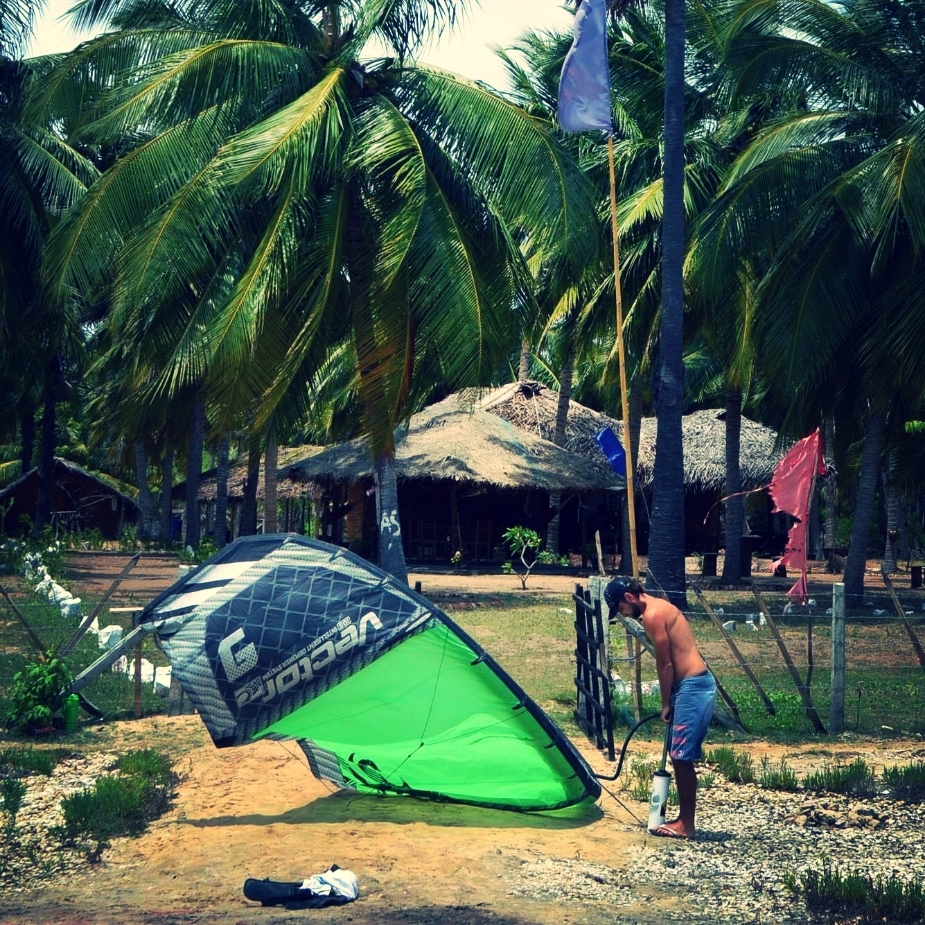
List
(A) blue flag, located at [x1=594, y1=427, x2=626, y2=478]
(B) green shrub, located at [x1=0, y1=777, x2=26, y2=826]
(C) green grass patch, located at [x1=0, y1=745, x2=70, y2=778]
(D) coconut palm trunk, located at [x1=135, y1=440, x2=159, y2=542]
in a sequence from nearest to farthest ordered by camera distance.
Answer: (B) green shrub, located at [x1=0, y1=777, x2=26, y2=826] < (C) green grass patch, located at [x1=0, y1=745, x2=70, y2=778] < (A) blue flag, located at [x1=594, y1=427, x2=626, y2=478] < (D) coconut palm trunk, located at [x1=135, y1=440, x2=159, y2=542]

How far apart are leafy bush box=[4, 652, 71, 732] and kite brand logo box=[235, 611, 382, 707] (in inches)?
108

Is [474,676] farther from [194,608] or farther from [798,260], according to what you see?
[798,260]

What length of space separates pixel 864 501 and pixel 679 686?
12514 millimetres

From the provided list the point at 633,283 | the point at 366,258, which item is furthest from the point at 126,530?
the point at 366,258

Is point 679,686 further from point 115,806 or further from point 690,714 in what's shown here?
point 115,806

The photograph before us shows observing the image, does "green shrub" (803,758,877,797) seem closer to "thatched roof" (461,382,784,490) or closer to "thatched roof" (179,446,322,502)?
"thatched roof" (179,446,322,502)

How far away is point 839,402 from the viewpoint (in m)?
19.3

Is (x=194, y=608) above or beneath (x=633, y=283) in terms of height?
beneath

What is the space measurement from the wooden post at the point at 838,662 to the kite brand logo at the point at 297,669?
4.04 meters

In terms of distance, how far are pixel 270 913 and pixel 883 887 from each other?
2811 millimetres

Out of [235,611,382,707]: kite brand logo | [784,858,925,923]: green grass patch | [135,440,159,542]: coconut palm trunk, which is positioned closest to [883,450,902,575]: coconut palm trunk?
[135,440,159,542]: coconut palm trunk

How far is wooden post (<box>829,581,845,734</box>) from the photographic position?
9141mm

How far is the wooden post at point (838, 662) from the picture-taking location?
9.14 m

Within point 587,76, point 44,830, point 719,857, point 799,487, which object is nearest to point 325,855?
point 44,830
